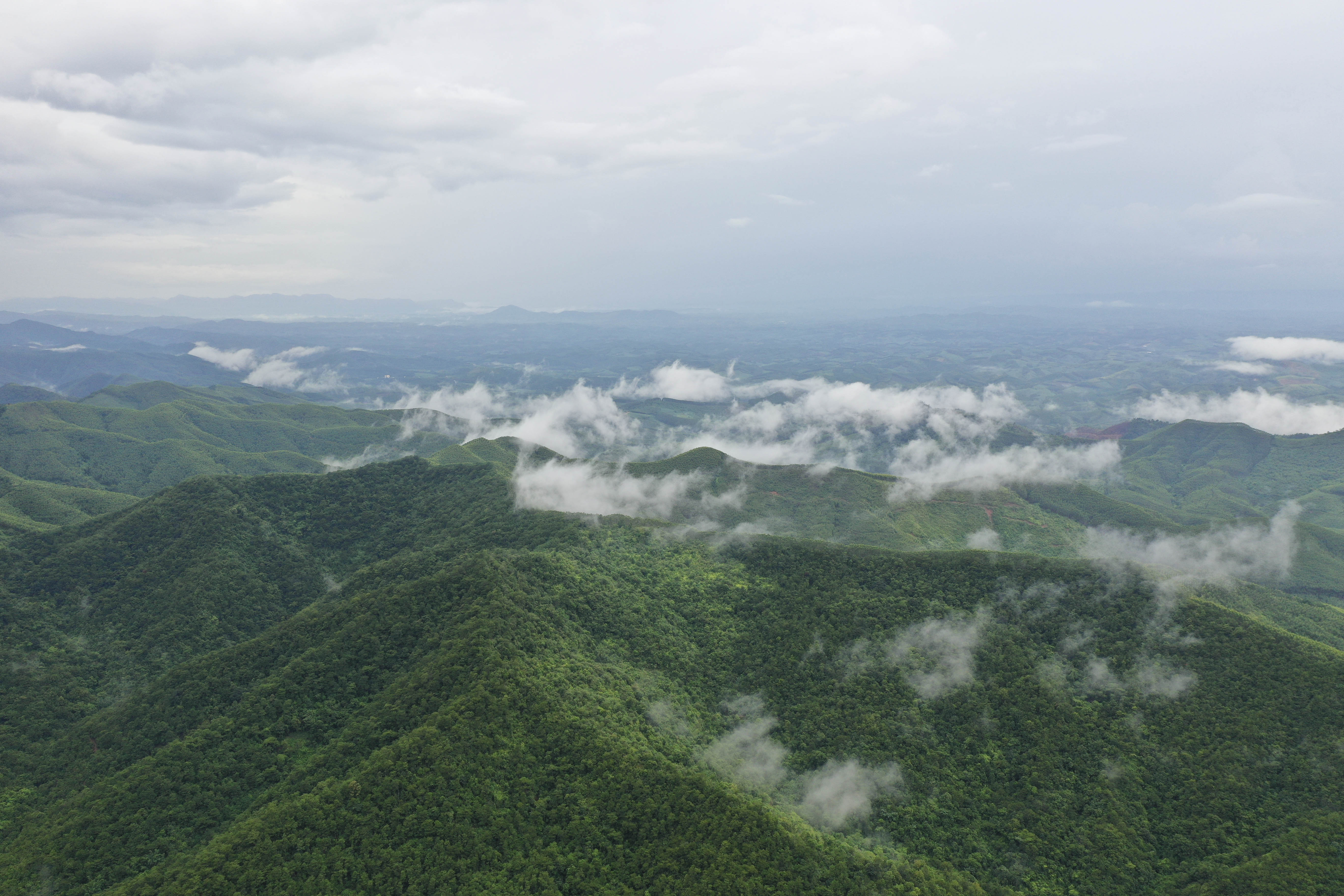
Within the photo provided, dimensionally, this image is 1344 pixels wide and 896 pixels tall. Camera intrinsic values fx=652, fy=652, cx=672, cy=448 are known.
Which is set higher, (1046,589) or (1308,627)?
(1046,589)

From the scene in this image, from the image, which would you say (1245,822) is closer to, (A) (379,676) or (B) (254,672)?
(A) (379,676)

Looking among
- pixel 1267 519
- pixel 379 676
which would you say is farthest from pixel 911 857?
pixel 1267 519

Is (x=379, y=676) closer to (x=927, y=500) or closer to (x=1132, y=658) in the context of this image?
(x=1132, y=658)

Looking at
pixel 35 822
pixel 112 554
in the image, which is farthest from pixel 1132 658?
pixel 112 554

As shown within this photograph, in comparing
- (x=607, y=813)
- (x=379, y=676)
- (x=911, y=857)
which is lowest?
(x=911, y=857)

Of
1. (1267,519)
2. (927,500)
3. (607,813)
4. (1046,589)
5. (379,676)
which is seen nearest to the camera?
(607,813)

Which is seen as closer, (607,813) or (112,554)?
(607,813)

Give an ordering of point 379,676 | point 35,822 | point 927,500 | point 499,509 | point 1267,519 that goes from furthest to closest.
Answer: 1. point 927,500
2. point 1267,519
3. point 499,509
4. point 379,676
5. point 35,822
